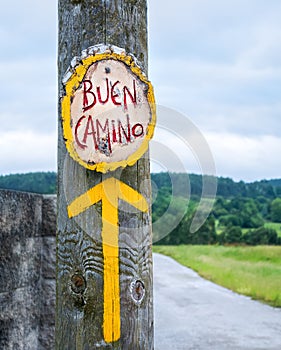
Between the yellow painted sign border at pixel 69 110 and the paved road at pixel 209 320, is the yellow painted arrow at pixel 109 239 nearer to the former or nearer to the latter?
the yellow painted sign border at pixel 69 110

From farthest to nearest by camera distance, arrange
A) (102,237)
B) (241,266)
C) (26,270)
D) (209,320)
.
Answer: (241,266), (209,320), (26,270), (102,237)

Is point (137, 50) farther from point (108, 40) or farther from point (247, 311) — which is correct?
point (247, 311)

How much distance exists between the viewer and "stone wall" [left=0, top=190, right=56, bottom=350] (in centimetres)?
342

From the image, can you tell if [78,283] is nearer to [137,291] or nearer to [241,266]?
[137,291]

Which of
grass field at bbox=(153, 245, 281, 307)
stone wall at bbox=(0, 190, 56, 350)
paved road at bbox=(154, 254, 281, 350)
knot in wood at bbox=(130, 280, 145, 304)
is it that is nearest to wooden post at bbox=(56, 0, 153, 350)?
knot in wood at bbox=(130, 280, 145, 304)

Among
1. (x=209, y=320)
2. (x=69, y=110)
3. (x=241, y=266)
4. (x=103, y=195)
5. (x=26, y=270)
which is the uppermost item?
(x=69, y=110)

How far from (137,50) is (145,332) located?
1.09m

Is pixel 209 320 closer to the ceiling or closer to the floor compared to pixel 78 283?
closer to the floor

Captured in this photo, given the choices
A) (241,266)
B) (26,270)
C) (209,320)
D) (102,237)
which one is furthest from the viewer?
(241,266)

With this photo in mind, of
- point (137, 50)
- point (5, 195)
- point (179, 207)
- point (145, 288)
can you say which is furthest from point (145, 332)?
point (5, 195)

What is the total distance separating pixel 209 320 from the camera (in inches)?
318

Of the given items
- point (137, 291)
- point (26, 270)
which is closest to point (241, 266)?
point (26, 270)

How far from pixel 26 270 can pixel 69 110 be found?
1773mm

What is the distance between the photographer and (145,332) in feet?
7.28
